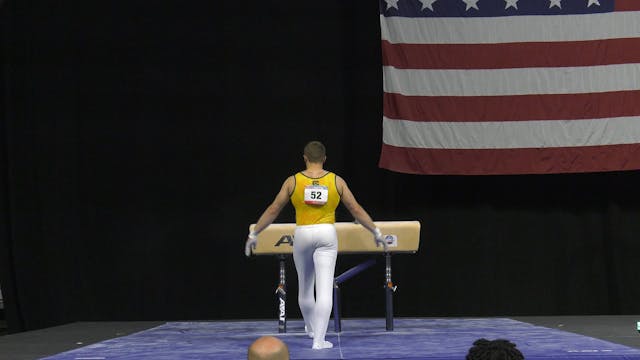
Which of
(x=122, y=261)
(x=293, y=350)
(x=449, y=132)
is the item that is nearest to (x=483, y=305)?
(x=449, y=132)

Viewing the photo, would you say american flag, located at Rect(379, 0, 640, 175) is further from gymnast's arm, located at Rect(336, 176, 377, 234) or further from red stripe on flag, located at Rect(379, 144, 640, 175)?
gymnast's arm, located at Rect(336, 176, 377, 234)

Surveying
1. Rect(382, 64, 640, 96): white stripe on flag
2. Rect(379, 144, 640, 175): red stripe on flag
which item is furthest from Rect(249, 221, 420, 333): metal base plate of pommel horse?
Rect(382, 64, 640, 96): white stripe on flag

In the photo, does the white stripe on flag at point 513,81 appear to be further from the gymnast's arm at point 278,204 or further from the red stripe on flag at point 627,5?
the gymnast's arm at point 278,204

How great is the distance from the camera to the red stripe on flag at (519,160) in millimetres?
9820

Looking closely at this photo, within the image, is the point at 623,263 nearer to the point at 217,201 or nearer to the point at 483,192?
the point at 483,192

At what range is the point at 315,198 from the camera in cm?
595

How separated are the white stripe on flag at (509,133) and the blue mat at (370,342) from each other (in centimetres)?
214

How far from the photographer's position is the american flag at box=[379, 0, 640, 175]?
9.86 meters

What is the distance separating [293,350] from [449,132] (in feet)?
15.6

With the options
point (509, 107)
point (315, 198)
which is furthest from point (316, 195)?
point (509, 107)

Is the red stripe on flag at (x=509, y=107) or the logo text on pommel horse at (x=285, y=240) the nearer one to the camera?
the logo text on pommel horse at (x=285, y=240)

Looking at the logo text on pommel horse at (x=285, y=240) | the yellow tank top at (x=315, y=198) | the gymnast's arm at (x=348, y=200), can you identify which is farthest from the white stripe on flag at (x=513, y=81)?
the yellow tank top at (x=315, y=198)

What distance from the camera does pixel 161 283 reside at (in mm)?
10188

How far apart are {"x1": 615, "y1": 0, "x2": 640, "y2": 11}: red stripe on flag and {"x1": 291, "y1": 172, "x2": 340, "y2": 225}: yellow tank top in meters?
5.40
